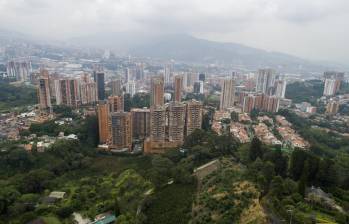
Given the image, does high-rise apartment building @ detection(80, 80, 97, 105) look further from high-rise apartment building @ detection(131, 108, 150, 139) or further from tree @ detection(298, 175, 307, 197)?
tree @ detection(298, 175, 307, 197)

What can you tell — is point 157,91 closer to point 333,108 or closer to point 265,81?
point 333,108

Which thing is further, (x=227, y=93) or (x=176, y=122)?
(x=227, y=93)

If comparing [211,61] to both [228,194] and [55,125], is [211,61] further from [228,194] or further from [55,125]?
[228,194]

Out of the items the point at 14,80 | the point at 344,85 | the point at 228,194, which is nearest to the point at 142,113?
the point at 228,194

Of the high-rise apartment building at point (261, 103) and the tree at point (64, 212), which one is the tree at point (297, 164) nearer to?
the tree at point (64, 212)

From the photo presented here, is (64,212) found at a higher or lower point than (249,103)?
lower

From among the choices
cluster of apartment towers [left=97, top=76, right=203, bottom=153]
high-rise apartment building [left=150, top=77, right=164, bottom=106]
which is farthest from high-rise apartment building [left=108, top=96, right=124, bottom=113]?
high-rise apartment building [left=150, top=77, right=164, bottom=106]

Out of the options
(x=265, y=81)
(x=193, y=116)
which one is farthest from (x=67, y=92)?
(x=265, y=81)
